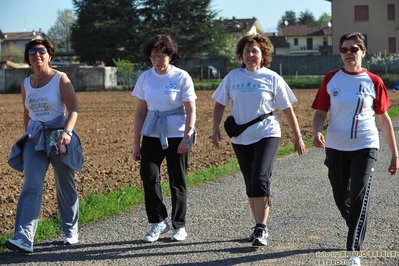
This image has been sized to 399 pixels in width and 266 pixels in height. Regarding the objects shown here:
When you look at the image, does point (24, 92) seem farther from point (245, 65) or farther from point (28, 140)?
point (245, 65)

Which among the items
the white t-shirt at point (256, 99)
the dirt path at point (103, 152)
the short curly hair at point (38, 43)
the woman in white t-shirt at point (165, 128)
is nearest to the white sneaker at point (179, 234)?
the woman in white t-shirt at point (165, 128)

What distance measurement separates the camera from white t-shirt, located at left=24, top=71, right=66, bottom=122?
6.40 meters

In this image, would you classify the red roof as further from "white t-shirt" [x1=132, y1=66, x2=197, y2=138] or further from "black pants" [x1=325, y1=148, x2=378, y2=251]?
"black pants" [x1=325, y1=148, x2=378, y2=251]

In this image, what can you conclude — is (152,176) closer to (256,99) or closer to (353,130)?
(256,99)

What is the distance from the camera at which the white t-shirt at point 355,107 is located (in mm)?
5750

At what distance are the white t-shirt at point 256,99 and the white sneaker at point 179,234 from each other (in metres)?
0.95

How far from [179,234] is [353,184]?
5.59 ft

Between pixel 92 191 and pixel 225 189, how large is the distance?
66.9 inches

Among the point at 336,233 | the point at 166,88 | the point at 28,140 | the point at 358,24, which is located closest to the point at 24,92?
the point at 28,140

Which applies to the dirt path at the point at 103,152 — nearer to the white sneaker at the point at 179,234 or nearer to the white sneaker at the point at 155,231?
the white sneaker at the point at 155,231

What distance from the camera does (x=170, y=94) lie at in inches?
258

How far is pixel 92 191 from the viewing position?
9.37 m

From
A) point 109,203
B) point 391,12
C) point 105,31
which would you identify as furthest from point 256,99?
point 391,12

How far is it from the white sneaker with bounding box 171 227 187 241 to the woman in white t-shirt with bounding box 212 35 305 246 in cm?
63
